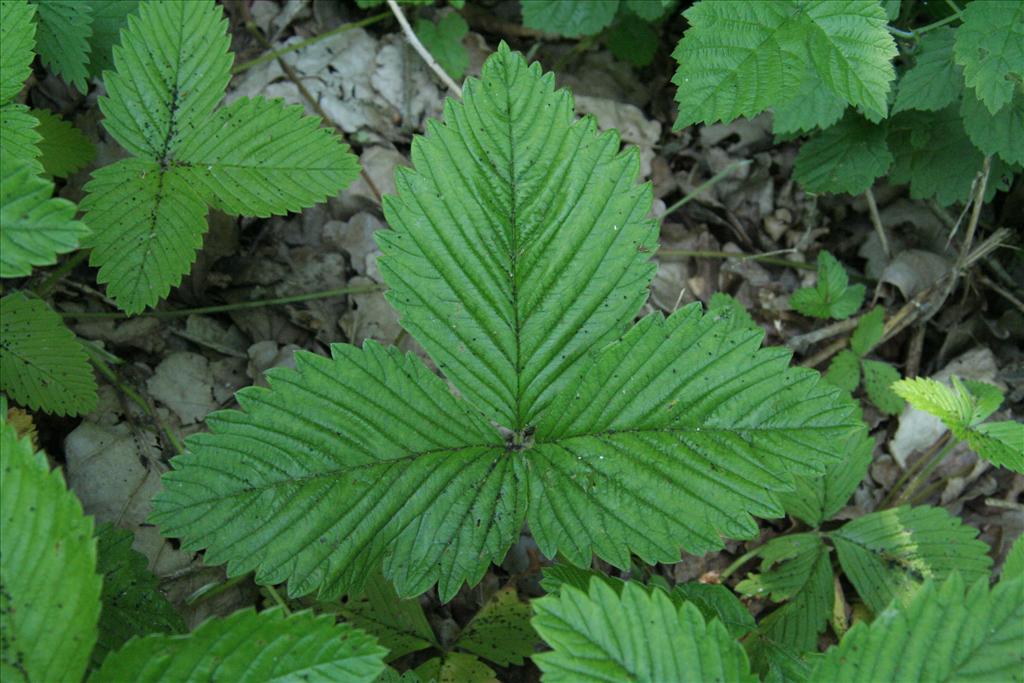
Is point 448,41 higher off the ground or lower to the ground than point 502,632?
higher

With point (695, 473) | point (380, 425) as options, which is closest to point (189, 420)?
point (380, 425)

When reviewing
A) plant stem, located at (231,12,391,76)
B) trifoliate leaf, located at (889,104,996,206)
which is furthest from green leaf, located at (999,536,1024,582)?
plant stem, located at (231,12,391,76)

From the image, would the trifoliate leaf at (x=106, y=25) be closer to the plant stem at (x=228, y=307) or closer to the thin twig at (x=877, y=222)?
the plant stem at (x=228, y=307)

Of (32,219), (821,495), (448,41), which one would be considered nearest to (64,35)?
(32,219)

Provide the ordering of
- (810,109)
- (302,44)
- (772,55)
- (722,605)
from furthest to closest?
1. (302,44)
2. (810,109)
3. (772,55)
4. (722,605)

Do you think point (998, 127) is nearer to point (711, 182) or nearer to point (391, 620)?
point (711, 182)

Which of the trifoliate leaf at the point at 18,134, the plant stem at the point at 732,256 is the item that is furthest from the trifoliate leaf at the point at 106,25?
the plant stem at the point at 732,256

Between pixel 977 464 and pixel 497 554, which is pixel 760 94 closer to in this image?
pixel 497 554
